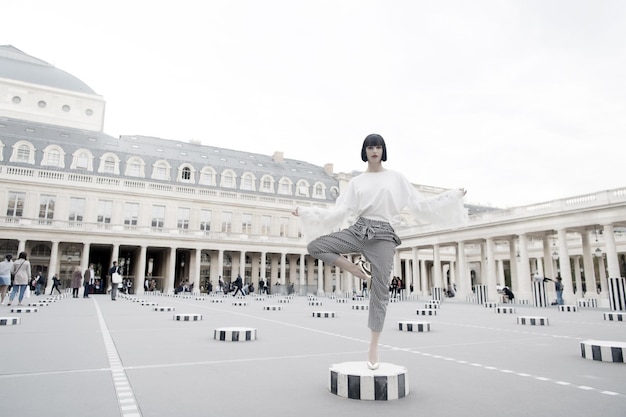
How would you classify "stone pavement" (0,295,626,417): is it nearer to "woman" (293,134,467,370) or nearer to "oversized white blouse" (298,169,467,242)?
A: "woman" (293,134,467,370)

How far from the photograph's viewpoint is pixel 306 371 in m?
4.43

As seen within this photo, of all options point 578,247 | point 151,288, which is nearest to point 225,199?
point 151,288

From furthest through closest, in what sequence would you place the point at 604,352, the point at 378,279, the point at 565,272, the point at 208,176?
the point at 208,176
the point at 565,272
the point at 604,352
the point at 378,279

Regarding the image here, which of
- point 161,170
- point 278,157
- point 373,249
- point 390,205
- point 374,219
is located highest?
point 278,157

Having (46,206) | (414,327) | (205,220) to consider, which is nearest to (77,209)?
(46,206)

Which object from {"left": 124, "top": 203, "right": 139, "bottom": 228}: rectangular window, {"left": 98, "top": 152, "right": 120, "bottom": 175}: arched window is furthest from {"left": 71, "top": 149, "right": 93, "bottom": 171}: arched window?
{"left": 124, "top": 203, "right": 139, "bottom": 228}: rectangular window

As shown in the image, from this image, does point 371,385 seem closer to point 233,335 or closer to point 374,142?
point 374,142

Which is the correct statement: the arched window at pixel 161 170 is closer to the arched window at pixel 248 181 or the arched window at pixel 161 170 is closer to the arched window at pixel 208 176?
the arched window at pixel 208 176

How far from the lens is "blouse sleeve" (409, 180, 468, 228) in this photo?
4.29m

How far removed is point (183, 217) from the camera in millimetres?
47594

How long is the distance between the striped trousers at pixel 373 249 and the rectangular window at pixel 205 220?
46.2m

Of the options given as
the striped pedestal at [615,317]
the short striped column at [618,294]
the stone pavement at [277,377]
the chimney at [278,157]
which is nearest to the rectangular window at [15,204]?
the chimney at [278,157]

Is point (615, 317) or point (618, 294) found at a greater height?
point (618, 294)

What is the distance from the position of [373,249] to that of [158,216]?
45.9 m
